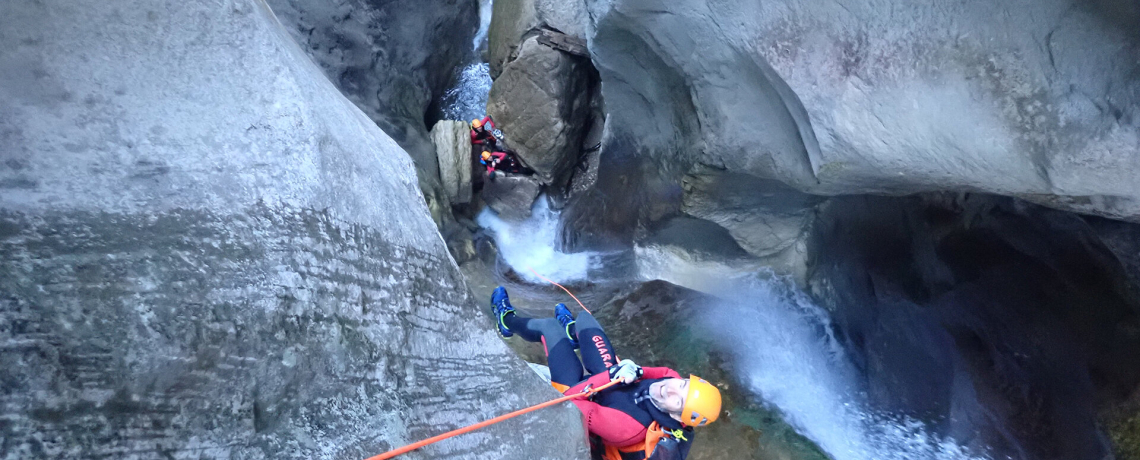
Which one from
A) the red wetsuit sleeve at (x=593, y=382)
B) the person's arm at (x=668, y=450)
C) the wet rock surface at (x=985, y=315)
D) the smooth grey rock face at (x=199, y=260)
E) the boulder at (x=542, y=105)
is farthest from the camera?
the boulder at (x=542, y=105)

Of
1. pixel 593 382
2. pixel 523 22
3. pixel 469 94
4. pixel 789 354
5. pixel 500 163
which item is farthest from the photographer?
pixel 469 94

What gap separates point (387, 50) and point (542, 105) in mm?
1776

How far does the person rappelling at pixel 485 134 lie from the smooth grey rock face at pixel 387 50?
0.54 meters

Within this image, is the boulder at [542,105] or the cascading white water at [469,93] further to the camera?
the cascading white water at [469,93]

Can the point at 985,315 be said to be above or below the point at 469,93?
below

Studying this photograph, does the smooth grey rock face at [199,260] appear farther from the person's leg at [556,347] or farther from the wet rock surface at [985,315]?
the wet rock surface at [985,315]

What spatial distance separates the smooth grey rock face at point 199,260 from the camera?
51.9 inches

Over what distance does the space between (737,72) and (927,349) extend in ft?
7.73

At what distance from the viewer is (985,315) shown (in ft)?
12.2

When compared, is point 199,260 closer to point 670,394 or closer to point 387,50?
point 670,394

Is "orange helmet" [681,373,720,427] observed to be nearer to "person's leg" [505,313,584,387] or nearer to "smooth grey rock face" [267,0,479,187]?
"person's leg" [505,313,584,387]

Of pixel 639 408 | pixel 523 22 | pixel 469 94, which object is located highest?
pixel 523 22

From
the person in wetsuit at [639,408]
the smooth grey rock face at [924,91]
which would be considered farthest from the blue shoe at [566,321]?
the smooth grey rock face at [924,91]

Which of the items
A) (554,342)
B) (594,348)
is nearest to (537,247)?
(554,342)
